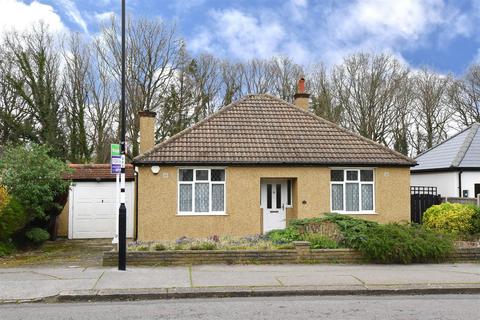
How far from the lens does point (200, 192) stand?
16172 mm

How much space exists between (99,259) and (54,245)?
16.1 ft

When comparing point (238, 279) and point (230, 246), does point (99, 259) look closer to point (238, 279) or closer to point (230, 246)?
point (230, 246)

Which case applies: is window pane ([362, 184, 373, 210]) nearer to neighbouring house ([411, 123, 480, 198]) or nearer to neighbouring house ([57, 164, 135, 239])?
neighbouring house ([411, 123, 480, 198])

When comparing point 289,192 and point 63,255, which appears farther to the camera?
point 289,192

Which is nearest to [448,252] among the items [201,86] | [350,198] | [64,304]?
[350,198]

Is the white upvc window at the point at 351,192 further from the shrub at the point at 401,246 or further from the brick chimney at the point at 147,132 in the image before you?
the brick chimney at the point at 147,132

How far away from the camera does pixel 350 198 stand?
1683cm

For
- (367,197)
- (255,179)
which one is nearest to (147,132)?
(255,179)

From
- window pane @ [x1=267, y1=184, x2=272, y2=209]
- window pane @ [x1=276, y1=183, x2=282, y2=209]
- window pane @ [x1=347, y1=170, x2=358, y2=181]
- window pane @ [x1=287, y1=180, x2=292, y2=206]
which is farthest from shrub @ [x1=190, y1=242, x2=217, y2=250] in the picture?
window pane @ [x1=347, y1=170, x2=358, y2=181]

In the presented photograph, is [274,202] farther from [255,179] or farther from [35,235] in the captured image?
[35,235]

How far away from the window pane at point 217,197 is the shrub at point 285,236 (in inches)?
116

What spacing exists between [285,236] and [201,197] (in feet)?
13.6

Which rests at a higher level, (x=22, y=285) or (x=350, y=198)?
(x=350, y=198)

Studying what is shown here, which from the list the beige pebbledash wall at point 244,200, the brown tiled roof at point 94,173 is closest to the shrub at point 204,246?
the beige pebbledash wall at point 244,200
